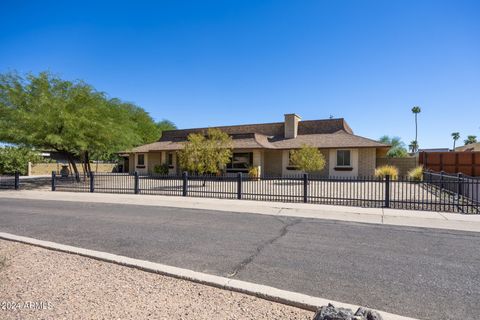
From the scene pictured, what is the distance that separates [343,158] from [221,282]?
22.3 meters

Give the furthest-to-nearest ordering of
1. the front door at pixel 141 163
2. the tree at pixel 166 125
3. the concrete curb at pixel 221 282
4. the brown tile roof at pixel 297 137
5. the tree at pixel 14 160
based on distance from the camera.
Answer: the tree at pixel 166 125
the front door at pixel 141 163
the tree at pixel 14 160
the brown tile roof at pixel 297 137
the concrete curb at pixel 221 282

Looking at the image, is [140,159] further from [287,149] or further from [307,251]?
[307,251]

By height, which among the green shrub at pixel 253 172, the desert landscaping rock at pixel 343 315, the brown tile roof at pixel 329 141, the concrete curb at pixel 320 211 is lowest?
the concrete curb at pixel 320 211

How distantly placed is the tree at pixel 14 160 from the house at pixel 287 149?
13011 mm

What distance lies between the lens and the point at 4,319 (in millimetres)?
3096

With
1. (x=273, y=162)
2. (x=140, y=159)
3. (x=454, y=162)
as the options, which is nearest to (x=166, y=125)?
(x=140, y=159)

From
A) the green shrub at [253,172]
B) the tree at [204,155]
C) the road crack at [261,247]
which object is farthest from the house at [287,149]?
the road crack at [261,247]

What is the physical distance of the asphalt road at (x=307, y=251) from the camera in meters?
3.81

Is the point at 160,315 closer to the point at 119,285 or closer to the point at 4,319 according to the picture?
the point at 119,285

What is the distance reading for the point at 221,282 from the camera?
402cm

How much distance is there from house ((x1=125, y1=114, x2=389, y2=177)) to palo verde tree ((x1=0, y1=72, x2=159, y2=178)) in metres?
8.22

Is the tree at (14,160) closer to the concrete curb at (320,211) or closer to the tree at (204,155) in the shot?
the tree at (204,155)

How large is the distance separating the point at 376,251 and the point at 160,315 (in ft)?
14.5

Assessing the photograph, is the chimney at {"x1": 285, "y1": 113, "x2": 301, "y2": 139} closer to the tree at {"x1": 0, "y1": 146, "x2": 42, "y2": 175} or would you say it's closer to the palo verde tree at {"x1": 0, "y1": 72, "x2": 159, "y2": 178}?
the palo verde tree at {"x1": 0, "y1": 72, "x2": 159, "y2": 178}
